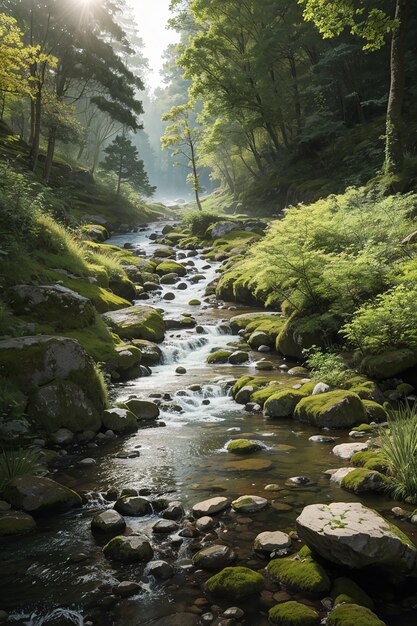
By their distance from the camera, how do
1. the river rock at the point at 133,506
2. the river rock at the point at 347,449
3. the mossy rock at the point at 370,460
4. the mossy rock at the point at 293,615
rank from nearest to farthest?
the mossy rock at the point at 293,615
the river rock at the point at 133,506
the mossy rock at the point at 370,460
the river rock at the point at 347,449

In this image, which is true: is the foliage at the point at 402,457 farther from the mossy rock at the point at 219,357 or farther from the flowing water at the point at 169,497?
the mossy rock at the point at 219,357

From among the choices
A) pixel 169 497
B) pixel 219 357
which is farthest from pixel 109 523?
pixel 219 357

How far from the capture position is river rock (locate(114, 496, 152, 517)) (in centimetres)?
493

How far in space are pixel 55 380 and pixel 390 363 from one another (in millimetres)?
5996

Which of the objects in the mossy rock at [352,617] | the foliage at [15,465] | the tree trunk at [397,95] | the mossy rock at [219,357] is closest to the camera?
the mossy rock at [352,617]

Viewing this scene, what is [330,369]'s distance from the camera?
920 centimetres

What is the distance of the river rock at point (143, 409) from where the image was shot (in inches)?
327

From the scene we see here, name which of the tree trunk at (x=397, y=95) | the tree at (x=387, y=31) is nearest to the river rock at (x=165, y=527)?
the tree at (x=387, y=31)

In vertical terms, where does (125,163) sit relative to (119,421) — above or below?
above

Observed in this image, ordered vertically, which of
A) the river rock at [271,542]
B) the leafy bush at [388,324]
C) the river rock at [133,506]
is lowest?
the river rock at [271,542]

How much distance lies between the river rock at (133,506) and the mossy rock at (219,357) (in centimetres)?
722

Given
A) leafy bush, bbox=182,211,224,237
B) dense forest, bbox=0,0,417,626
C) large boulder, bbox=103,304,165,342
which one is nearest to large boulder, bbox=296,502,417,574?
dense forest, bbox=0,0,417,626

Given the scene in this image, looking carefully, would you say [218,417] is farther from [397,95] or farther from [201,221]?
[201,221]

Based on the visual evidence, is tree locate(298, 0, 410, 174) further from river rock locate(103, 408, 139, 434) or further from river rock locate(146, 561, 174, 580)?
river rock locate(146, 561, 174, 580)
